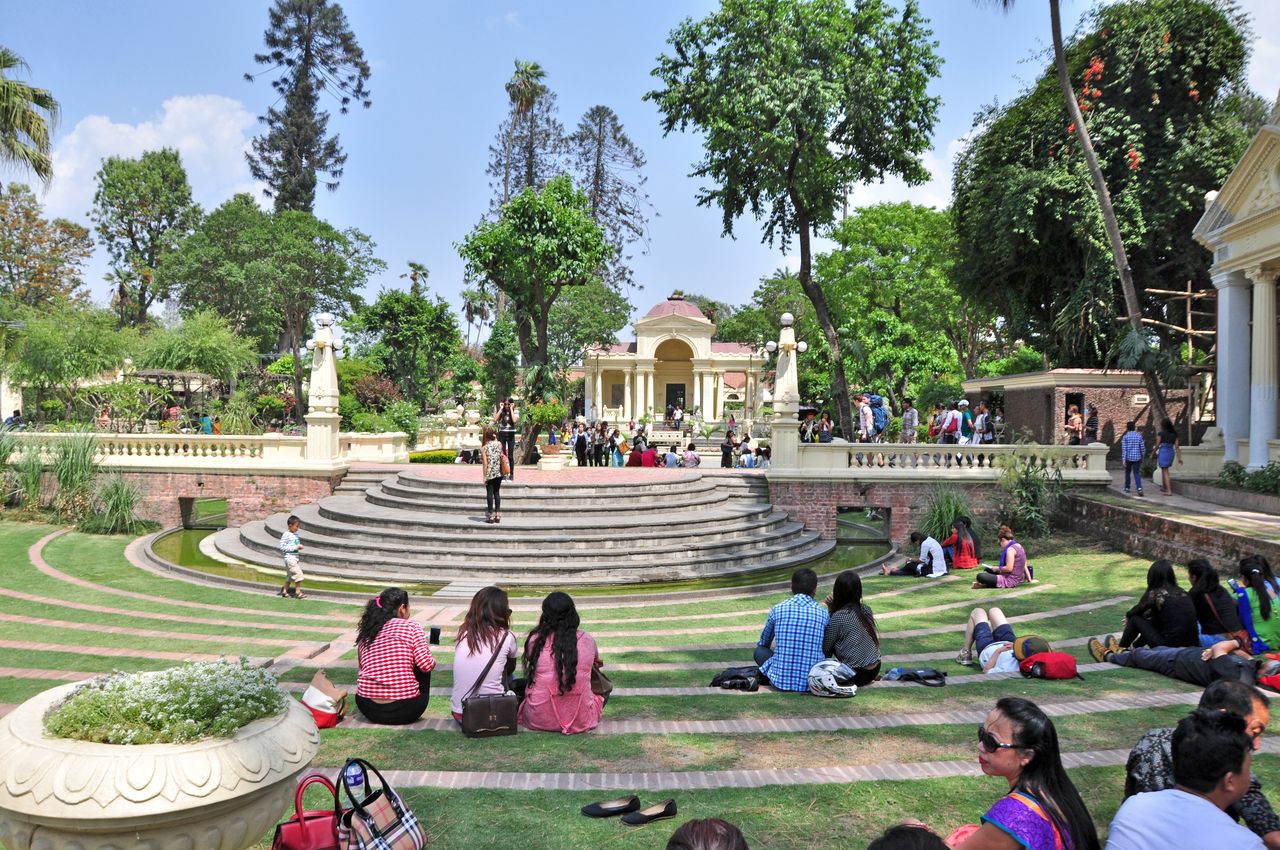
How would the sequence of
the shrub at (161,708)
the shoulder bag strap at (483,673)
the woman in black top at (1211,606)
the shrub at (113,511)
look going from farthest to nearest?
the shrub at (113,511) < the woman in black top at (1211,606) < the shoulder bag strap at (483,673) < the shrub at (161,708)

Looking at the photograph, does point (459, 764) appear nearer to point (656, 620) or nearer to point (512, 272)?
point (656, 620)

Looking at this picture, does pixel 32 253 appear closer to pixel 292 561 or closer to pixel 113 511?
pixel 113 511

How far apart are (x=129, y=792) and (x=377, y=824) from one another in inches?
38.8

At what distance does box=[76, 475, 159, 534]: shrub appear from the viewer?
17.1 meters

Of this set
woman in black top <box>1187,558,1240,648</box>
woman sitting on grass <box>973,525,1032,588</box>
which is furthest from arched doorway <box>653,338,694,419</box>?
woman in black top <box>1187,558,1240,648</box>

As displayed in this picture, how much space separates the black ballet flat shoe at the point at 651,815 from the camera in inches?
157

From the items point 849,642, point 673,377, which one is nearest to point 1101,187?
point 849,642

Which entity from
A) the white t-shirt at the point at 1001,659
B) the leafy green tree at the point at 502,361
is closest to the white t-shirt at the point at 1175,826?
the white t-shirt at the point at 1001,659

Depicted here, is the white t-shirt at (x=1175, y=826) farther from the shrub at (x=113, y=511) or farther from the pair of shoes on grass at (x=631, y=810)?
the shrub at (x=113, y=511)

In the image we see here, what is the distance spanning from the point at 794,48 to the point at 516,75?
100 feet

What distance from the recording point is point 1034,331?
1137 inches

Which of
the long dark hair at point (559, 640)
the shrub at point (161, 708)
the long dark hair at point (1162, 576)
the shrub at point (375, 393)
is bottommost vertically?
the long dark hair at point (559, 640)

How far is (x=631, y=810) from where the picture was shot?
4.14 m

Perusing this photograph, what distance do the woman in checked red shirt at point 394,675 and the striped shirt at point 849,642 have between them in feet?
11.0
